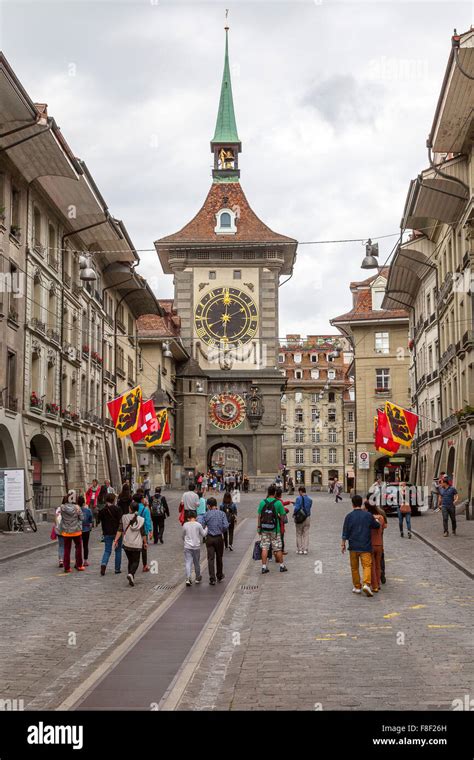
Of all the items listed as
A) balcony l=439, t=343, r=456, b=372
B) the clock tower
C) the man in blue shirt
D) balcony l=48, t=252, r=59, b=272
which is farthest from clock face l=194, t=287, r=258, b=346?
the man in blue shirt

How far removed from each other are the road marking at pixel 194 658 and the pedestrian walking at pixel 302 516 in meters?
4.76

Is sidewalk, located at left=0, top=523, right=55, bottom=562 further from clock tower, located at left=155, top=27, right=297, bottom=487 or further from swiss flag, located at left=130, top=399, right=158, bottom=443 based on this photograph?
clock tower, located at left=155, top=27, right=297, bottom=487

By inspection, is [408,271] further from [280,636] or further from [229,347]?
[280,636]

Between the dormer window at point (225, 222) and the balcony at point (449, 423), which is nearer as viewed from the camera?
the balcony at point (449, 423)

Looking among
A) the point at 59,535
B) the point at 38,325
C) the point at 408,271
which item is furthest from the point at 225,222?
the point at 59,535

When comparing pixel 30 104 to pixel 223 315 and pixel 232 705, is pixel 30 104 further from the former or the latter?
pixel 223 315

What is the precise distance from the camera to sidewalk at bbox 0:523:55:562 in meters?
24.6

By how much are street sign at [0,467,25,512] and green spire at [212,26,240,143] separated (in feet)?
221

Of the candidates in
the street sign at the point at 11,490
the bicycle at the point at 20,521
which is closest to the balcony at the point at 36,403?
the bicycle at the point at 20,521

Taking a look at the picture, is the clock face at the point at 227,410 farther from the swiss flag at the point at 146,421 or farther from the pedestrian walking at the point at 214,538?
the pedestrian walking at the point at 214,538

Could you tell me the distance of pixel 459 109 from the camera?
32.5 metres

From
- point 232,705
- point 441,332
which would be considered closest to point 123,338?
point 441,332

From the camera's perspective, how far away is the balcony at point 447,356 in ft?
134

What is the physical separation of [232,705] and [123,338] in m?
50.2
